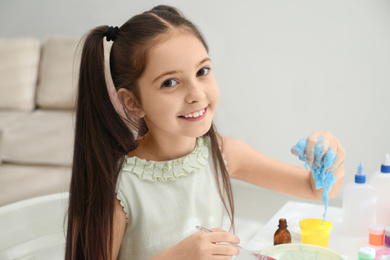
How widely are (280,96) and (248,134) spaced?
0.38 m

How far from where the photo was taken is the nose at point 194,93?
97 centimetres

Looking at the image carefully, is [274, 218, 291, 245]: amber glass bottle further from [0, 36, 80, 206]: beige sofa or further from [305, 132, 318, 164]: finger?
[0, 36, 80, 206]: beige sofa

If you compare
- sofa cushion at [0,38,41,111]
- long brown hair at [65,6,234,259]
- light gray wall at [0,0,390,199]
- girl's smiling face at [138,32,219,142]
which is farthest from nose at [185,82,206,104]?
sofa cushion at [0,38,41,111]

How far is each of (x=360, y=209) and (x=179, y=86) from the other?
62 centimetres

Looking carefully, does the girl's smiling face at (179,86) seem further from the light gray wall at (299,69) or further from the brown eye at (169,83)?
the light gray wall at (299,69)

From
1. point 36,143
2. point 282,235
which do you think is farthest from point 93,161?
point 36,143

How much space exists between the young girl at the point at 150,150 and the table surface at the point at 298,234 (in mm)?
109

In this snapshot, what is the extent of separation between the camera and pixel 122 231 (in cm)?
110

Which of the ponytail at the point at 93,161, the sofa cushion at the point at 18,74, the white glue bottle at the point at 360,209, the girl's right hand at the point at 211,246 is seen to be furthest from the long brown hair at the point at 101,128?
the sofa cushion at the point at 18,74

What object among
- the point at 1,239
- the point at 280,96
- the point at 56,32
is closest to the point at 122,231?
the point at 1,239

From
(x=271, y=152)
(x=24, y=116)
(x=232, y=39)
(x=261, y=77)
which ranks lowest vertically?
(x=271, y=152)

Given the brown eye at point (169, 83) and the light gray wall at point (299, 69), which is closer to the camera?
the brown eye at point (169, 83)

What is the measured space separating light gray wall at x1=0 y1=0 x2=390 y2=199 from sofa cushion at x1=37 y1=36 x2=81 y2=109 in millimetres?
488

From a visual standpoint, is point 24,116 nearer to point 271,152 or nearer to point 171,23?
point 271,152
